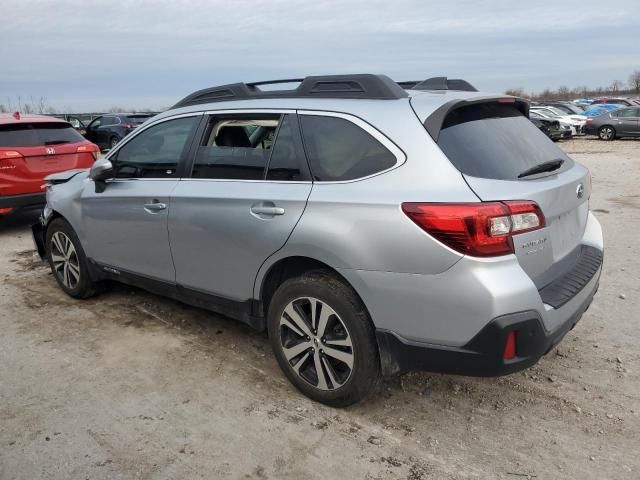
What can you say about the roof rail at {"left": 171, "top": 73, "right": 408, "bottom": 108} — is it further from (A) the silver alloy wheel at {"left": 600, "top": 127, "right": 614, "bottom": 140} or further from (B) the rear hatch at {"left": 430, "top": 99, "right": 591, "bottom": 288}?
(A) the silver alloy wheel at {"left": 600, "top": 127, "right": 614, "bottom": 140}

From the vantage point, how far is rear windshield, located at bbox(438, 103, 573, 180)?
8.92 feet

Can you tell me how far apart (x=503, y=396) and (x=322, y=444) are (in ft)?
3.80

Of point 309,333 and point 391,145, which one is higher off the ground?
point 391,145

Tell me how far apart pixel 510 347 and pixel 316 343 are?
106 centimetres

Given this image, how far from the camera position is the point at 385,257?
2672 millimetres

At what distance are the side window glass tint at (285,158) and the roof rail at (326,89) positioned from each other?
0.25 meters

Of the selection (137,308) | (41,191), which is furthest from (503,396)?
(41,191)

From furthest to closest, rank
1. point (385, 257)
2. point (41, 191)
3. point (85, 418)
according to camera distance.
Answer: point (41, 191), point (85, 418), point (385, 257)

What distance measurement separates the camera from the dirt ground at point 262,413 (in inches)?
106

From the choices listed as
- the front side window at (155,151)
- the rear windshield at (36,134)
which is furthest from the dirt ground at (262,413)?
the rear windshield at (36,134)

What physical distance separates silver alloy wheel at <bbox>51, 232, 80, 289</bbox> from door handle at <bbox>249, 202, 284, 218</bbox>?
7.90 feet

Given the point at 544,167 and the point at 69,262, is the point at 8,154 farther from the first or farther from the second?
the point at 544,167

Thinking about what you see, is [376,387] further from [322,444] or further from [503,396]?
[503,396]

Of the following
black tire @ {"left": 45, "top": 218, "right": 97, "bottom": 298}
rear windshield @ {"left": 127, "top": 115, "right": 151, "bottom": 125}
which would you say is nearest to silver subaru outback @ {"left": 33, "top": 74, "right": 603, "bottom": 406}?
black tire @ {"left": 45, "top": 218, "right": 97, "bottom": 298}
